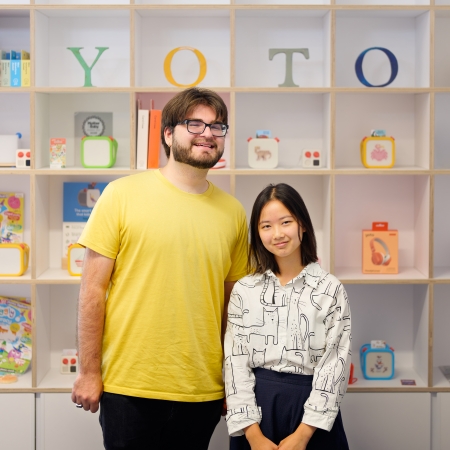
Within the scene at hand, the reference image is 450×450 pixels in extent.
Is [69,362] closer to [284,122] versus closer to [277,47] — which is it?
[284,122]

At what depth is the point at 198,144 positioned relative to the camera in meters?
1.89

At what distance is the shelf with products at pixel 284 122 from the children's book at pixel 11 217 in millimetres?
952

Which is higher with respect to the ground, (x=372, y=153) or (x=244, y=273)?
(x=372, y=153)

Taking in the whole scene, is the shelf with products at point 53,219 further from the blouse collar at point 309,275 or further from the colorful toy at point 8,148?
the blouse collar at point 309,275

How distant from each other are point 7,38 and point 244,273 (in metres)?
1.53

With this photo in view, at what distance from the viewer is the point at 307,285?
6.30 feet

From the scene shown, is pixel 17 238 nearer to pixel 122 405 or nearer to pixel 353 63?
pixel 122 405

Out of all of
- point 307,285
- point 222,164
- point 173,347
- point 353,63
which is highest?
point 353,63

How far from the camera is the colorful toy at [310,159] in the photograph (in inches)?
108

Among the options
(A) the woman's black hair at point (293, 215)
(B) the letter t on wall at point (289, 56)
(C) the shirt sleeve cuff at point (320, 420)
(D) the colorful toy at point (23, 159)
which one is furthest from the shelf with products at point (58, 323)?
(C) the shirt sleeve cuff at point (320, 420)

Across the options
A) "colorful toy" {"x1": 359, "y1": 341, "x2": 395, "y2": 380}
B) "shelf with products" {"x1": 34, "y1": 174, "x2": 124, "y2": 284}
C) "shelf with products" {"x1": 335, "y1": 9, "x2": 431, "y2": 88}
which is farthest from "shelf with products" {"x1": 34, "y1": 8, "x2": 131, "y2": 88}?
"colorful toy" {"x1": 359, "y1": 341, "x2": 395, "y2": 380}

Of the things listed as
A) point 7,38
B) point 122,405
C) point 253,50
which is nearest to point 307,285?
point 122,405

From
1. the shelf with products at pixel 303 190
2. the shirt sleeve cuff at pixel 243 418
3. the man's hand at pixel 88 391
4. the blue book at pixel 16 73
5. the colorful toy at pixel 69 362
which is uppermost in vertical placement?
the blue book at pixel 16 73

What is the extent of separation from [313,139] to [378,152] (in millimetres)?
287
